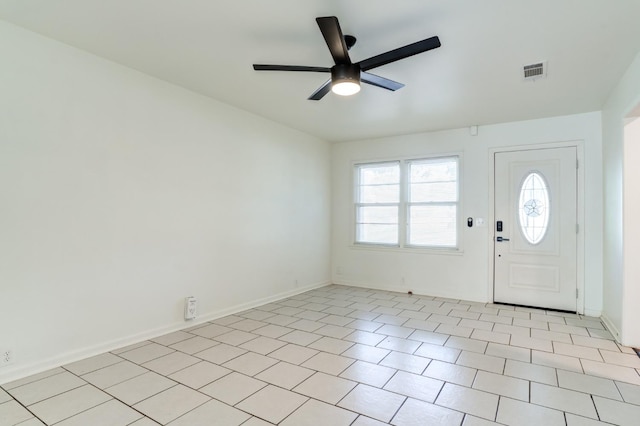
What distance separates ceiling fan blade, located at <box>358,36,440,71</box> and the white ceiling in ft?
0.90

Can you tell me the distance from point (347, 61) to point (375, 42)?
0.45 m

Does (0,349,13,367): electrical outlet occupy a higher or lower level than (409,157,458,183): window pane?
lower

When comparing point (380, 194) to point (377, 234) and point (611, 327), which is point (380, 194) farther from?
point (611, 327)

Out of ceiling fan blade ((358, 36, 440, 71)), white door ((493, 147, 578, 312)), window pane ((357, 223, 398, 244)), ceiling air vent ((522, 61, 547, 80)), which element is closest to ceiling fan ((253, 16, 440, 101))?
ceiling fan blade ((358, 36, 440, 71))

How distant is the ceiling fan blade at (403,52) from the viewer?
2073 mm

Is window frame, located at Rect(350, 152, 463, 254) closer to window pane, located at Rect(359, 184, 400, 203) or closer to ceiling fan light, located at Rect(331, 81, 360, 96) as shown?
window pane, located at Rect(359, 184, 400, 203)

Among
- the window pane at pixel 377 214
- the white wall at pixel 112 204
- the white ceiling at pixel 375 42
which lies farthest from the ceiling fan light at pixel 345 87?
the window pane at pixel 377 214

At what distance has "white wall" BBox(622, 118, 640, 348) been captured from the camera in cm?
312

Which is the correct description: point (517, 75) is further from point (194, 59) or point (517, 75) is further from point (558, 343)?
point (194, 59)

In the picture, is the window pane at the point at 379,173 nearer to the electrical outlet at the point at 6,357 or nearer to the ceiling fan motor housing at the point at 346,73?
the ceiling fan motor housing at the point at 346,73

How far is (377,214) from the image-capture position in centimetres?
586

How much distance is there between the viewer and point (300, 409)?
2.12m

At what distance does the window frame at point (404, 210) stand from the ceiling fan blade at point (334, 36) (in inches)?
131

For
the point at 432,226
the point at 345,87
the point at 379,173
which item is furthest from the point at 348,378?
the point at 379,173
